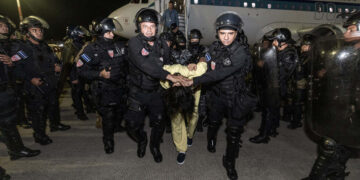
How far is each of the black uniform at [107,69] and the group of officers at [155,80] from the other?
2 cm

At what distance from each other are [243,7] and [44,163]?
886 centimetres

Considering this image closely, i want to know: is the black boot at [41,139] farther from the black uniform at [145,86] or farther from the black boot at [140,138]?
the black uniform at [145,86]

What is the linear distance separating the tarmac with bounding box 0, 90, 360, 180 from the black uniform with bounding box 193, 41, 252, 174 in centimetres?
52

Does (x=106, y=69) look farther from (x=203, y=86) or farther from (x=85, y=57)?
(x=203, y=86)

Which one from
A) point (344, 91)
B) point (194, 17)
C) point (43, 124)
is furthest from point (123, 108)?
point (194, 17)

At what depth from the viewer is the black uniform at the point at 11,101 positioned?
8.95 feet

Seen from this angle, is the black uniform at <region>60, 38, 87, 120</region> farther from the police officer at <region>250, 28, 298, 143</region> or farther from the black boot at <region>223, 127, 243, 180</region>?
the police officer at <region>250, 28, 298, 143</region>

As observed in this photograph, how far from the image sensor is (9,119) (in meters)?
2.83

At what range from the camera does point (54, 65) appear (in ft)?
12.4

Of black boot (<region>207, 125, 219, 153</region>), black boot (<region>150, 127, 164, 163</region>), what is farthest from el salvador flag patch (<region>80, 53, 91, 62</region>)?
black boot (<region>207, 125, 219, 153</region>)

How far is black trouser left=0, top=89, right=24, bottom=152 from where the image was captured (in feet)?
8.93

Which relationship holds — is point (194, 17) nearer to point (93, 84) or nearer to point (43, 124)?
point (93, 84)


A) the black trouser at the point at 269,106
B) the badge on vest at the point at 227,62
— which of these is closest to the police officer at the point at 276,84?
the black trouser at the point at 269,106

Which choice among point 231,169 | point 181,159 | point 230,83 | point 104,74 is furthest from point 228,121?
point 104,74
